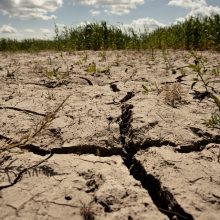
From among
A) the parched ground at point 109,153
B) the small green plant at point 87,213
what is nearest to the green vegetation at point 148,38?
the parched ground at point 109,153

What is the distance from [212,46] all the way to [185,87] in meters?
3.34

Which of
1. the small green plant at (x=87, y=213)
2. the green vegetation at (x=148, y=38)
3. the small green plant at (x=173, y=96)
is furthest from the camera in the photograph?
the green vegetation at (x=148, y=38)

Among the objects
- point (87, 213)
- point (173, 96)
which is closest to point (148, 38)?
point (173, 96)

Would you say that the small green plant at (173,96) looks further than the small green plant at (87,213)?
Yes

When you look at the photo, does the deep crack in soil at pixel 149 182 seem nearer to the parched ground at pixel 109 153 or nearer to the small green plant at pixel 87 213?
the parched ground at pixel 109 153

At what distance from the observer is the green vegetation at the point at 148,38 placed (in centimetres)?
634

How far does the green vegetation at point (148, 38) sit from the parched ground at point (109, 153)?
10.6 feet

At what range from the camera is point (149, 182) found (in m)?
1.70

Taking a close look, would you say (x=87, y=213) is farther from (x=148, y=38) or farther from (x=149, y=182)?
(x=148, y=38)

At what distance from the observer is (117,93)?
10.1 feet

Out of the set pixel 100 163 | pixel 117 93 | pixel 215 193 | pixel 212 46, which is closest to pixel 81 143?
pixel 100 163

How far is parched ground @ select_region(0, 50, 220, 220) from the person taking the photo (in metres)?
1.49

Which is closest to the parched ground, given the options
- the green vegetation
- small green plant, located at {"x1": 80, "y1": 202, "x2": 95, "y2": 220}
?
small green plant, located at {"x1": 80, "y1": 202, "x2": 95, "y2": 220}

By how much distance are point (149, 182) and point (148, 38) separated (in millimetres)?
6008
